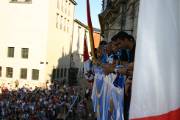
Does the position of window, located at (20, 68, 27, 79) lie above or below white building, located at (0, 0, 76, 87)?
below

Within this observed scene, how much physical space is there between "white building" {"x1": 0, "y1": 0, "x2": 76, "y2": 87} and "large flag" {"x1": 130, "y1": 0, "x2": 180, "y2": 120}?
4437cm

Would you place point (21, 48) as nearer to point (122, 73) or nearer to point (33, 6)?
point (33, 6)

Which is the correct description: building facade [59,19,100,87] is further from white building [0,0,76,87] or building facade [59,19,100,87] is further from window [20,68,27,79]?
window [20,68,27,79]

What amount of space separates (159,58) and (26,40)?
148ft

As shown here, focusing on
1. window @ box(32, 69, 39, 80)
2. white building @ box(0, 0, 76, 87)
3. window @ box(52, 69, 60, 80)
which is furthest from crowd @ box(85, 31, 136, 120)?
window @ box(52, 69, 60, 80)

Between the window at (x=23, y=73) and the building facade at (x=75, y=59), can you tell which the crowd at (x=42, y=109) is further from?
the building facade at (x=75, y=59)

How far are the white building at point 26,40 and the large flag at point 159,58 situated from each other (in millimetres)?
44370

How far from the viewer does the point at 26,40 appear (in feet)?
154

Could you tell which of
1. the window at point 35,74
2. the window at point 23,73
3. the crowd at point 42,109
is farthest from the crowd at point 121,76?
the window at point 23,73

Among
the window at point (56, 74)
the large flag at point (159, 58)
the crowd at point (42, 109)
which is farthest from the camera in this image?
the window at point (56, 74)

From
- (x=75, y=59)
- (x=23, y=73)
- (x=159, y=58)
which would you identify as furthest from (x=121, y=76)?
(x=75, y=59)

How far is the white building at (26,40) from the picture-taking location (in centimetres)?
4684

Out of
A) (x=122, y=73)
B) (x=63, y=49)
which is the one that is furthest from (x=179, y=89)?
(x=63, y=49)

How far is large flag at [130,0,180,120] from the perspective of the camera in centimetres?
245
